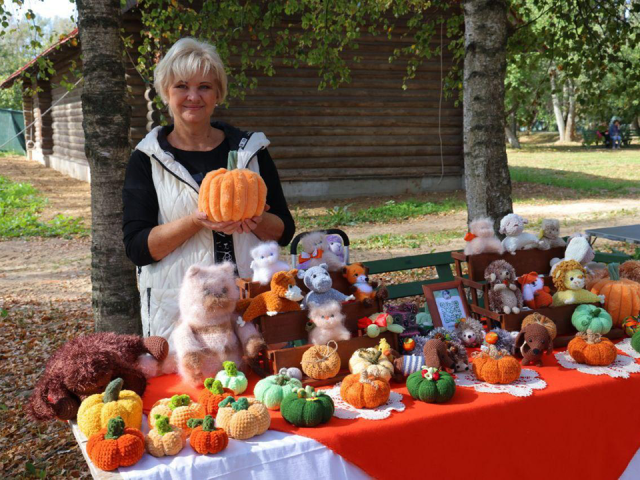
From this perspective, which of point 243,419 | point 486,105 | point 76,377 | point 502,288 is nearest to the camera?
point 243,419

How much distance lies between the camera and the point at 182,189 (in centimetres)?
212

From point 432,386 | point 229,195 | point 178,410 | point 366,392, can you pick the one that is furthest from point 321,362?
point 229,195

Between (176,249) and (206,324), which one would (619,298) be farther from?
(176,249)

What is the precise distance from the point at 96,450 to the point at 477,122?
3.31 m

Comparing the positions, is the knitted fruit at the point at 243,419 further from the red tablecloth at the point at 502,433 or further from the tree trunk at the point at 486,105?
the tree trunk at the point at 486,105

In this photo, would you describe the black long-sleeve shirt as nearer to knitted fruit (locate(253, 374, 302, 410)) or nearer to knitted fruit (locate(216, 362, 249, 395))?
knitted fruit (locate(216, 362, 249, 395))

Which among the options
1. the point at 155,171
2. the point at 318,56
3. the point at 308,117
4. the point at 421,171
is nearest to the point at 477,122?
the point at 318,56

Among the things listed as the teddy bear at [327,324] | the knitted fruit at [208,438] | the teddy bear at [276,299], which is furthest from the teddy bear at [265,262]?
the knitted fruit at [208,438]

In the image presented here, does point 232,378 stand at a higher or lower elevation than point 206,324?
lower

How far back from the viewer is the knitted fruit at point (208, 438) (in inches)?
56.4

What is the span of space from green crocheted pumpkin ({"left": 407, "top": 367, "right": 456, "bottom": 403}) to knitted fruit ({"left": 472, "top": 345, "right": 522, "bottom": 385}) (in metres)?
0.18

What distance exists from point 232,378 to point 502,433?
0.83 m

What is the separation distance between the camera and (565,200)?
41.5ft

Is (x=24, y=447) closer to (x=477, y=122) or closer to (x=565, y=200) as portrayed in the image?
(x=477, y=122)
